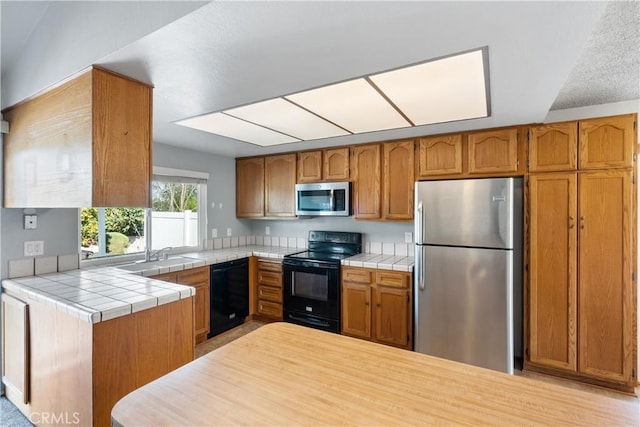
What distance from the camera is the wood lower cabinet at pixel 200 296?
3.03m

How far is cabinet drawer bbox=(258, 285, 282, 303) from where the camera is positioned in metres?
3.67

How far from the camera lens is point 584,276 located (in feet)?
7.97

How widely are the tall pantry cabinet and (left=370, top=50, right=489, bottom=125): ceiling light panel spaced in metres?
0.86

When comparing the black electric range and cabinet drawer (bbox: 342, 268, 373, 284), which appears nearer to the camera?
cabinet drawer (bbox: 342, 268, 373, 284)

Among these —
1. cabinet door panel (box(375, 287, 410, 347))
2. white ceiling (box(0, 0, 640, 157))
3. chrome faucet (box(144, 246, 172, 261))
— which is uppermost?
white ceiling (box(0, 0, 640, 157))

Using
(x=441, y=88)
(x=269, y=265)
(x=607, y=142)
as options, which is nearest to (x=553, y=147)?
(x=607, y=142)

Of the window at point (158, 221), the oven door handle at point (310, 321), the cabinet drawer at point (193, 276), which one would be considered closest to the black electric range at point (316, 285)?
the oven door handle at point (310, 321)

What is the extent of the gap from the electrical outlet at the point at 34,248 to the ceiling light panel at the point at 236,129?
4.55 ft

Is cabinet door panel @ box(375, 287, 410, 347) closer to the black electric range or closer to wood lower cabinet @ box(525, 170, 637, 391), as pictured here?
the black electric range

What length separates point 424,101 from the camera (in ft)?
6.71

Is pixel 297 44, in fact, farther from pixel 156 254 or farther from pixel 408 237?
pixel 156 254

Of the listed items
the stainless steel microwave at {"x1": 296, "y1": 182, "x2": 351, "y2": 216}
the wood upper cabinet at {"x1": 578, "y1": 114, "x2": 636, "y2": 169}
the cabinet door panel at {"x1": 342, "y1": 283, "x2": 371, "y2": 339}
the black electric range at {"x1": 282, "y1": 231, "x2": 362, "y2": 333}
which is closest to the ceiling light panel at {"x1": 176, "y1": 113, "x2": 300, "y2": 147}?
the stainless steel microwave at {"x1": 296, "y1": 182, "x2": 351, "y2": 216}

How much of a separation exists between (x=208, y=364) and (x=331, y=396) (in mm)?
443

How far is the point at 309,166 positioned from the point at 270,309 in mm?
1837
